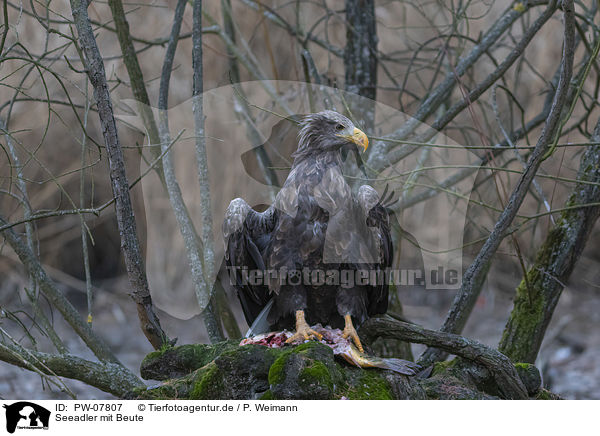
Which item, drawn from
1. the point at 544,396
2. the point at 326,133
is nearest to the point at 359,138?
the point at 326,133

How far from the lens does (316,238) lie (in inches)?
113

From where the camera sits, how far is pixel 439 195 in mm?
4172

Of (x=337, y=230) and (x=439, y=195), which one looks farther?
(x=439, y=195)

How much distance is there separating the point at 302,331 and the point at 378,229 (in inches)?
23.1

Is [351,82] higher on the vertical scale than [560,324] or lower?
higher

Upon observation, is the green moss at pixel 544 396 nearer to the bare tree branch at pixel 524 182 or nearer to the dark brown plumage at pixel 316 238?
the bare tree branch at pixel 524 182

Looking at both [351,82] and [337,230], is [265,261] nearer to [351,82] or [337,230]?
[337,230]

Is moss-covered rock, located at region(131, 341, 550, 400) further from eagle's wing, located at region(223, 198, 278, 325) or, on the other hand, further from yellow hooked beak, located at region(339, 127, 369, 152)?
yellow hooked beak, located at region(339, 127, 369, 152)

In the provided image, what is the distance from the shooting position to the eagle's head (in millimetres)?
2934
